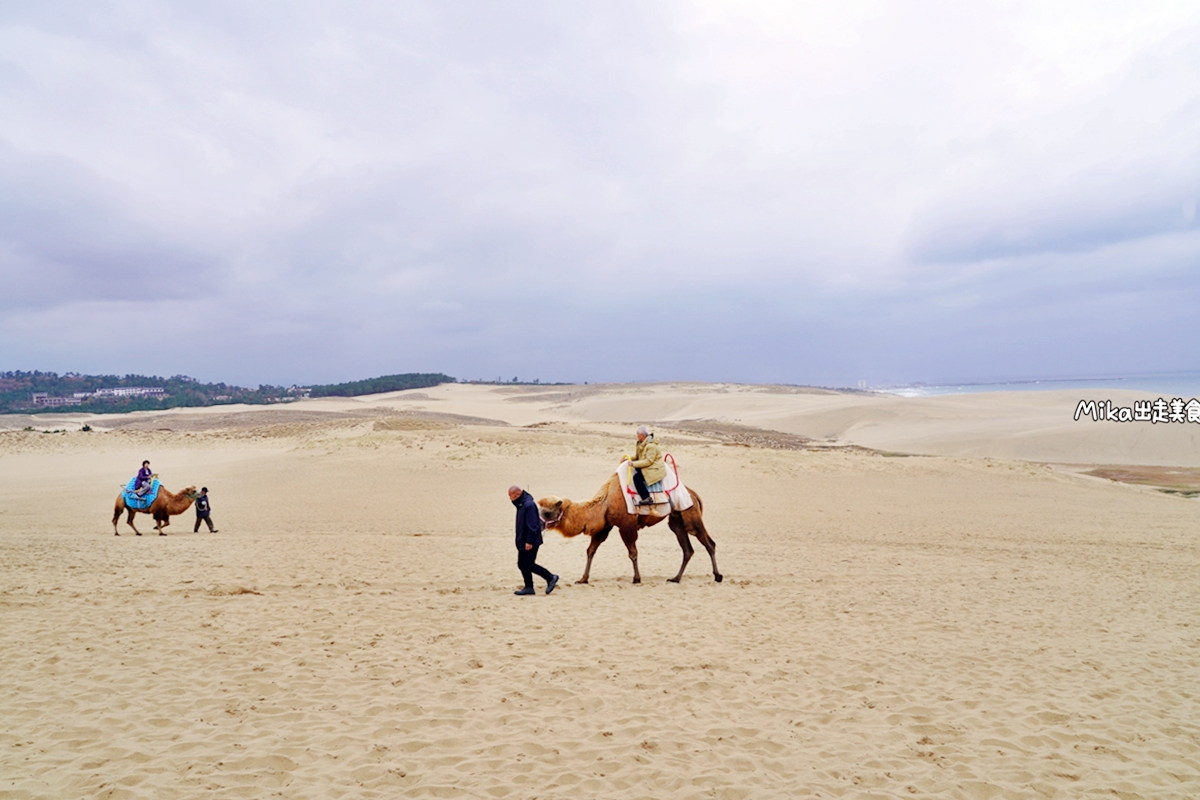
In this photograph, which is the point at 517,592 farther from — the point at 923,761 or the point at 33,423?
the point at 33,423

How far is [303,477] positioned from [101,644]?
72.6ft

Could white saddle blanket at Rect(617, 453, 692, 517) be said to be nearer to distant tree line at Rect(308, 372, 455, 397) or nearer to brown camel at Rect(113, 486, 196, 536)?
brown camel at Rect(113, 486, 196, 536)

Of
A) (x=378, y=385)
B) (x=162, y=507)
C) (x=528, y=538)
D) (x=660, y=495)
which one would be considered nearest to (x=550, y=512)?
(x=528, y=538)

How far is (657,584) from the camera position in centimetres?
1162

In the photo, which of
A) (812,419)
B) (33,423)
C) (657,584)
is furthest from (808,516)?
(33,423)

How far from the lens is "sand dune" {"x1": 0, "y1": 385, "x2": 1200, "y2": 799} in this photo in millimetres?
5211

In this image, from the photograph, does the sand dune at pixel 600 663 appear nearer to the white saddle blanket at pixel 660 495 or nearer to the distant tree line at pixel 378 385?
the white saddle blanket at pixel 660 495

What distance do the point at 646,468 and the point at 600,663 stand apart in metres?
4.48

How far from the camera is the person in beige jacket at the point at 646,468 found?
1138 cm

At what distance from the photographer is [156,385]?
4343 inches

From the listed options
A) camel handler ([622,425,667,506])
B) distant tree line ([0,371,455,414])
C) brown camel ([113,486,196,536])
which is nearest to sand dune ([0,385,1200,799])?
brown camel ([113,486,196,536])

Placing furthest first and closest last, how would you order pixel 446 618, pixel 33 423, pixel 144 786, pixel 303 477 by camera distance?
1. pixel 33 423
2. pixel 303 477
3. pixel 446 618
4. pixel 144 786

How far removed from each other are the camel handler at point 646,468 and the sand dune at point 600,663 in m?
1.59

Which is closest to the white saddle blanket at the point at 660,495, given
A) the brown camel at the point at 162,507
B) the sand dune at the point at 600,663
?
the sand dune at the point at 600,663
